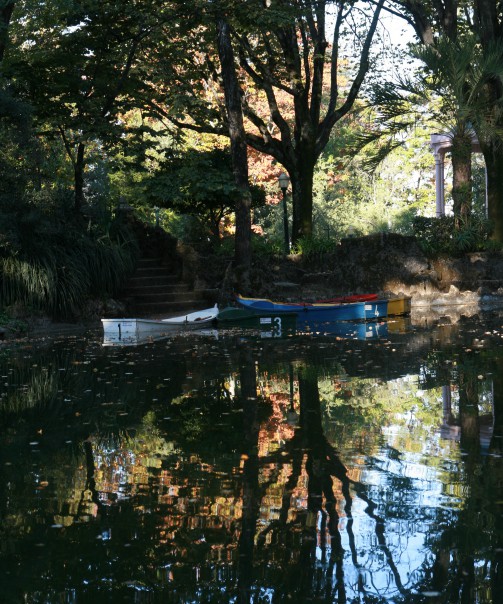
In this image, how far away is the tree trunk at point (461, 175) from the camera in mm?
26594

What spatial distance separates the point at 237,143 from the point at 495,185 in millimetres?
8092

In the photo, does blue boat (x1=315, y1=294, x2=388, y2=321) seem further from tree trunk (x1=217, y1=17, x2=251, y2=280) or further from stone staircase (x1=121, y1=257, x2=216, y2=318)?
stone staircase (x1=121, y1=257, x2=216, y2=318)

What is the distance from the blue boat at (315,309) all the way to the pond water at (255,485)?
319 inches

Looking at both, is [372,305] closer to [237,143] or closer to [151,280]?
[237,143]

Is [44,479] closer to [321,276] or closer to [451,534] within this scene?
[451,534]

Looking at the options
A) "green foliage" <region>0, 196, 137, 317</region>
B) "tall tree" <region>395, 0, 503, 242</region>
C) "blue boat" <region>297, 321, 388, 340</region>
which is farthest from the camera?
"tall tree" <region>395, 0, 503, 242</region>

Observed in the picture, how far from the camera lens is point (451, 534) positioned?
17.3ft

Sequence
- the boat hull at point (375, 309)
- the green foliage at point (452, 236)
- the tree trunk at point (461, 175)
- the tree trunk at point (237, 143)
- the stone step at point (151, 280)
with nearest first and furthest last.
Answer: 1. the boat hull at point (375, 309)
2. the tree trunk at point (237, 143)
3. the stone step at point (151, 280)
4. the tree trunk at point (461, 175)
5. the green foliage at point (452, 236)

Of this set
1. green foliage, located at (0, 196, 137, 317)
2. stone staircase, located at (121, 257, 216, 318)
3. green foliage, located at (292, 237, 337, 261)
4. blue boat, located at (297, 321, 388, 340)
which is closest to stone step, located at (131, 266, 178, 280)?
stone staircase, located at (121, 257, 216, 318)

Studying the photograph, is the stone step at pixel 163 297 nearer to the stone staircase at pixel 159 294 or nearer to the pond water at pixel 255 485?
the stone staircase at pixel 159 294

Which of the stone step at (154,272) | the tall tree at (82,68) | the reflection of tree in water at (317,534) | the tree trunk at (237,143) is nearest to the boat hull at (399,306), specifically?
the tree trunk at (237,143)

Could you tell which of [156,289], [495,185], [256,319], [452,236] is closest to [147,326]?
[256,319]

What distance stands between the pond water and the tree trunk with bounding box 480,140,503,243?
50.6 feet

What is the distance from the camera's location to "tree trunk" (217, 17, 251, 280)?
980 inches
